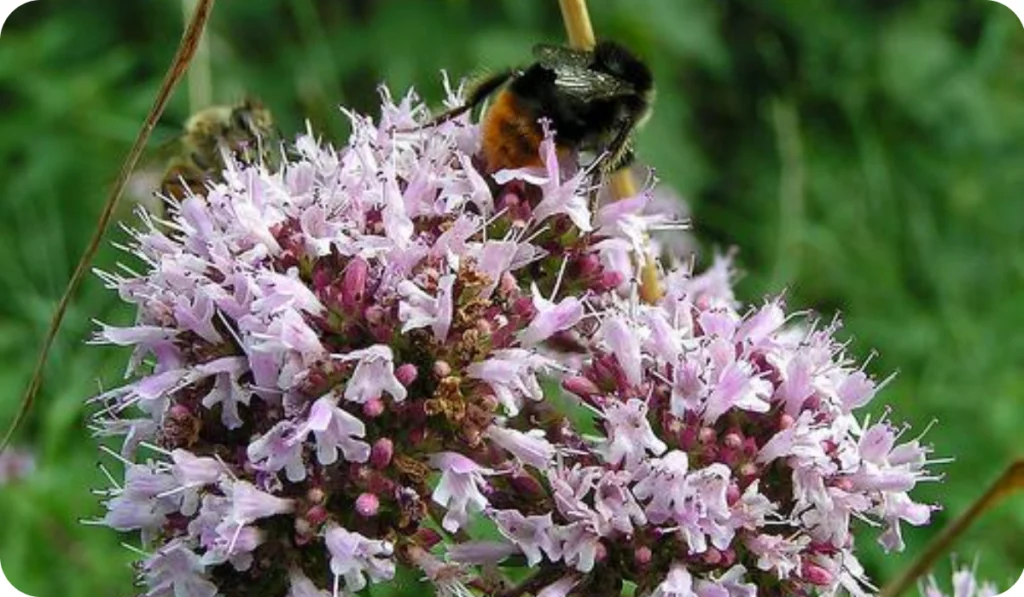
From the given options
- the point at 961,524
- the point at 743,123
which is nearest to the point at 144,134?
the point at 961,524

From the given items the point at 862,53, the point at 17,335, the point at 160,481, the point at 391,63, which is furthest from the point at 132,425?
the point at 862,53

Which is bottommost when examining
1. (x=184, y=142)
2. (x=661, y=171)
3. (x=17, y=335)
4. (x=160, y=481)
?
(x=17, y=335)

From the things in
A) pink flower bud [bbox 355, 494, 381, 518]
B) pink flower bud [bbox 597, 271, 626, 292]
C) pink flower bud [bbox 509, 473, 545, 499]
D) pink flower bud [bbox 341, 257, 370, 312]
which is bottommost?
pink flower bud [bbox 509, 473, 545, 499]

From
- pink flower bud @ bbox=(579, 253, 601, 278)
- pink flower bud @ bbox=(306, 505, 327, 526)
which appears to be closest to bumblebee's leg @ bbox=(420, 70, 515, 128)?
pink flower bud @ bbox=(579, 253, 601, 278)

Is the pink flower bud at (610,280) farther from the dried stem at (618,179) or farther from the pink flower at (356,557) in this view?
the pink flower at (356,557)

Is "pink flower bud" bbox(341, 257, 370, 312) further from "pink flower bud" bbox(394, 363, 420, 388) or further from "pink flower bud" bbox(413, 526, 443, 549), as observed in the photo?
"pink flower bud" bbox(413, 526, 443, 549)

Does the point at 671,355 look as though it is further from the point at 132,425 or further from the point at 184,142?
the point at 184,142
